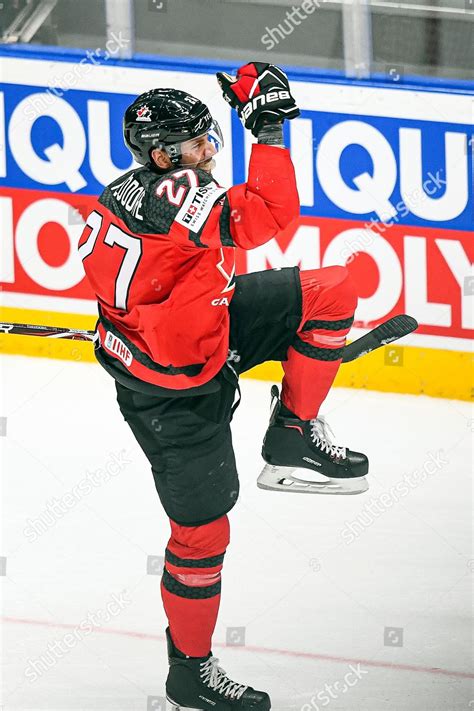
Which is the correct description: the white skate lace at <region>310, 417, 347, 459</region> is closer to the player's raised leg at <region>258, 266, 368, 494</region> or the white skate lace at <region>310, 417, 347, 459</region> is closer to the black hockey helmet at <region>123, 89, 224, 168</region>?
the player's raised leg at <region>258, 266, 368, 494</region>

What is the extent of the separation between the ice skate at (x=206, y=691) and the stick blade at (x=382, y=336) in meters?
0.98

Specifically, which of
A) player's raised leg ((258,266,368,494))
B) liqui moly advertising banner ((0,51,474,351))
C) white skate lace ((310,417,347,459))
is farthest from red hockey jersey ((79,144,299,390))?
liqui moly advertising banner ((0,51,474,351))

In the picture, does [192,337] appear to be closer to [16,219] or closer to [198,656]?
[198,656]

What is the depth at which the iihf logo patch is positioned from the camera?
354cm

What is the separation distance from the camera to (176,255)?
11.6ft

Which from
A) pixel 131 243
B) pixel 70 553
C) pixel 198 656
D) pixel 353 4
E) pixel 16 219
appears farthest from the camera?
pixel 16 219

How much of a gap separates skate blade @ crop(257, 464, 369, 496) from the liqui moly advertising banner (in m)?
2.51

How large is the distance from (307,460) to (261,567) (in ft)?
3.38

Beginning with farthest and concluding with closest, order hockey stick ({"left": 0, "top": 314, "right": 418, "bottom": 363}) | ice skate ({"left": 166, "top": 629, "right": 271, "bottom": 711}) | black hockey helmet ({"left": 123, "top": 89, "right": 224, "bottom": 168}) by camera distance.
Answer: hockey stick ({"left": 0, "top": 314, "right": 418, "bottom": 363}) → ice skate ({"left": 166, "top": 629, "right": 271, "bottom": 711}) → black hockey helmet ({"left": 123, "top": 89, "right": 224, "bottom": 168})

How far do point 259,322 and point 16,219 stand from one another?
3282mm

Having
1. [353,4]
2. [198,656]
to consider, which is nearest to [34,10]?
[353,4]

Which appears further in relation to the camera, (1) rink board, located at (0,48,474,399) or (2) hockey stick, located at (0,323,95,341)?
(1) rink board, located at (0,48,474,399)

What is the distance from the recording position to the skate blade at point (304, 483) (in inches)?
160

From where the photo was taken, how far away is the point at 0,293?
699 centimetres
